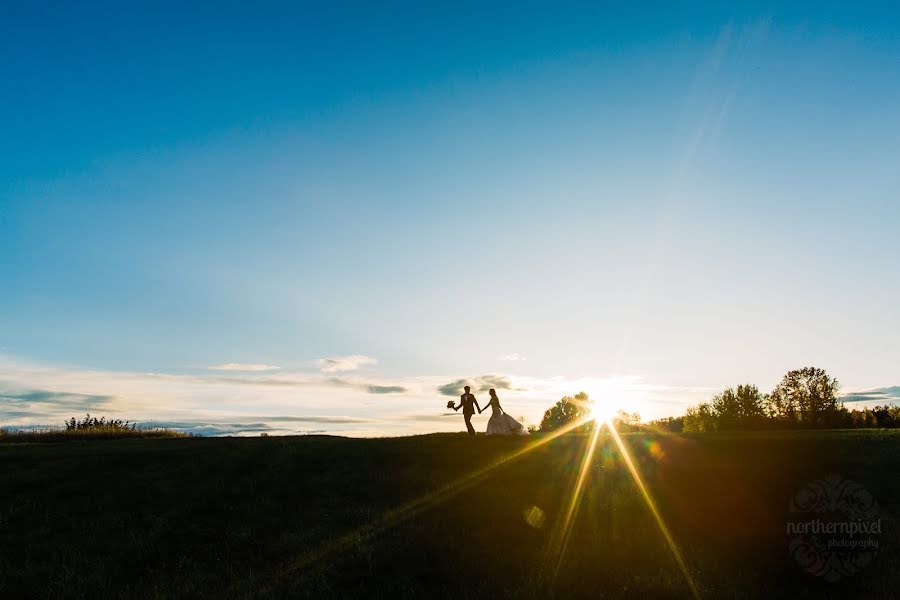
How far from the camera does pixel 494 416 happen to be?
3294 cm

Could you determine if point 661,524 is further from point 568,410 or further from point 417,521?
point 568,410

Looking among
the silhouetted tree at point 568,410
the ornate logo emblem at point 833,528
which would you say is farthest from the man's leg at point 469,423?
the silhouetted tree at point 568,410

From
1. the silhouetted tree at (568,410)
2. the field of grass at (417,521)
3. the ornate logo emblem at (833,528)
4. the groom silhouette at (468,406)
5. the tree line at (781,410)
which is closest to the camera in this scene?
the field of grass at (417,521)

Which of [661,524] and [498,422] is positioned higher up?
[498,422]

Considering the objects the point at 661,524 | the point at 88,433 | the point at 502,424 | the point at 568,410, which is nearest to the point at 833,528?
the point at 661,524

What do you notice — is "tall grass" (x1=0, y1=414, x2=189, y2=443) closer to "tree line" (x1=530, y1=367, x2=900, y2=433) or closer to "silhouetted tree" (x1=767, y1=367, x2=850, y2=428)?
"tree line" (x1=530, y1=367, x2=900, y2=433)

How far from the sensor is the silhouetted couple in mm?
32500

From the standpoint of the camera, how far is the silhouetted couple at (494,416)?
32.5 metres

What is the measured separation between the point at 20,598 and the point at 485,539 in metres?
11.9

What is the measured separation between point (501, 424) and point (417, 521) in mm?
16172

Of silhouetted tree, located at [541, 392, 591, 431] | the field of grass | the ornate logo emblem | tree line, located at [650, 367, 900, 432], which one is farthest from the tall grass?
silhouetted tree, located at [541, 392, 591, 431]

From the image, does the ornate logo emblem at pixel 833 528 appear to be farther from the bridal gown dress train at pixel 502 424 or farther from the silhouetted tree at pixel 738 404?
the silhouetted tree at pixel 738 404

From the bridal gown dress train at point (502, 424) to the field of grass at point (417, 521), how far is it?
4832 millimetres

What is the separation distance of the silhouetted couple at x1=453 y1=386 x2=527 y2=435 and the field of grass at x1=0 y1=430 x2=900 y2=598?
15.6ft
